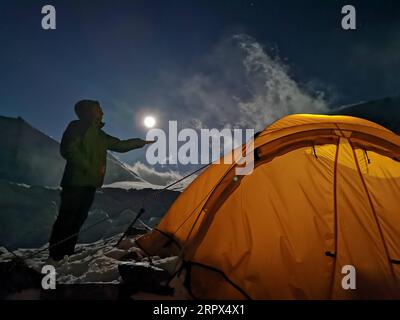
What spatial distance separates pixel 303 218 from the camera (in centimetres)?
380

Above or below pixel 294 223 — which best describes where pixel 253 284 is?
below

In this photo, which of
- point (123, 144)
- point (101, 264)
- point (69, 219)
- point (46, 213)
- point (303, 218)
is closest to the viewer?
point (303, 218)

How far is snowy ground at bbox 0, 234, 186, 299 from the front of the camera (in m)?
3.92

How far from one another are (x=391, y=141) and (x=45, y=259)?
585 cm

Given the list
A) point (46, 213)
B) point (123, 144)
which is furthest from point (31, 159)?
point (123, 144)

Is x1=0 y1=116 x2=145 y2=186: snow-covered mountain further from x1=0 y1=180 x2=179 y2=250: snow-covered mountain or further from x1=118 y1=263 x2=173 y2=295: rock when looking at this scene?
x1=118 y1=263 x2=173 y2=295: rock

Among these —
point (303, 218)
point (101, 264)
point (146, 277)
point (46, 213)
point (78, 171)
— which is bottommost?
point (101, 264)

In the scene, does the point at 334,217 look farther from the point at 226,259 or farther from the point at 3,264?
the point at 3,264

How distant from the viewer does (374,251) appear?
3.47 m

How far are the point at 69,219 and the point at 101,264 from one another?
1.17m

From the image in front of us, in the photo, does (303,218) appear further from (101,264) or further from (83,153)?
(83,153)

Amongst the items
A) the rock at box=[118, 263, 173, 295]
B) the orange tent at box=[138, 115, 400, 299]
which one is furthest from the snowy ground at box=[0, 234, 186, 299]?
the orange tent at box=[138, 115, 400, 299]

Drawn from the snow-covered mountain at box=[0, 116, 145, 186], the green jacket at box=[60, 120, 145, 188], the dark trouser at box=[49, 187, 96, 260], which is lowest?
the dark trouser at box=[49, 187, 96, 260]
